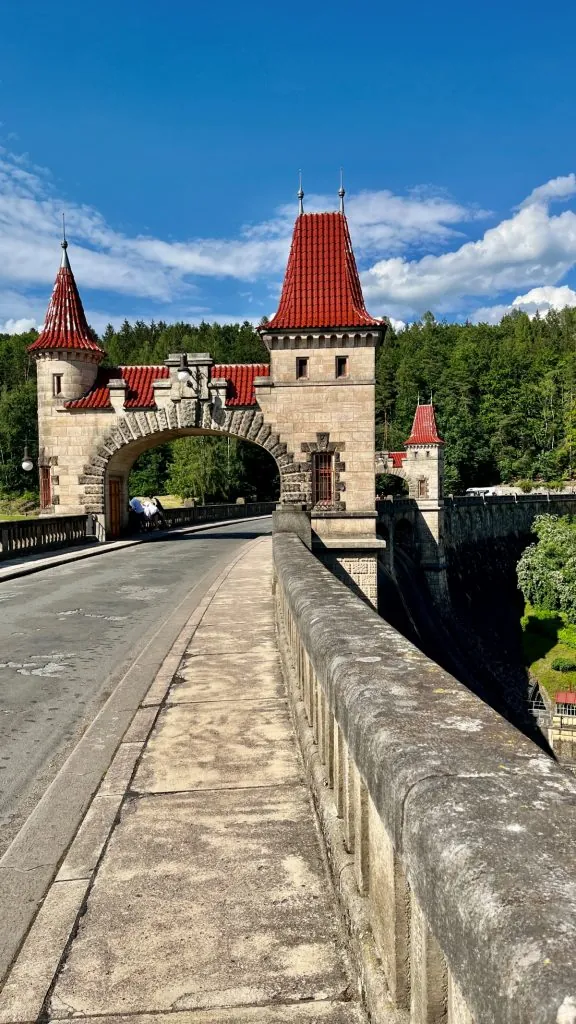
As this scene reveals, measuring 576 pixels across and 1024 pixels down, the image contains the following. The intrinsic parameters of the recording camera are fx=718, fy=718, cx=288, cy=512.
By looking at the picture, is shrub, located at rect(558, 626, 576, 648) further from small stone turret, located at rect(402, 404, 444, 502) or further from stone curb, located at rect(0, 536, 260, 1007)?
stone curb, located at rect(0, 536, 260, 1007)

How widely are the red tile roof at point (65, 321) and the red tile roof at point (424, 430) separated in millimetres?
26924

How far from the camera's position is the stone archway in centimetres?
2342

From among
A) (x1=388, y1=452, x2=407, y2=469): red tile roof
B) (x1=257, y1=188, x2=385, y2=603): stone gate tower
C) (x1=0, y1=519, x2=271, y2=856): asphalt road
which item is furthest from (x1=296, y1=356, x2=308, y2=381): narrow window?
(x1=388, y1=452, x2=407, y2=469): red tile roof

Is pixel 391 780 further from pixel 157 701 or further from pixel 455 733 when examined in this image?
pixel 157 701

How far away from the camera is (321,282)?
2345 centimetres

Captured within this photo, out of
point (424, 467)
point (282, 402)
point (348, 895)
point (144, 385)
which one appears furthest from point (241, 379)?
point (424, 467)

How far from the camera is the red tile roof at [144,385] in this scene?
2502 centimetres

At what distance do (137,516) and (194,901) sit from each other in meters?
30.0

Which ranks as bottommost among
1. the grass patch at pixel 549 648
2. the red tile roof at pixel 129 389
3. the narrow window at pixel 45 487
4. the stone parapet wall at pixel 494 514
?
the grass patch at pixel 549 648

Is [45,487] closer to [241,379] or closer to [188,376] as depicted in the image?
[188,376]

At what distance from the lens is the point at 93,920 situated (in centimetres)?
295

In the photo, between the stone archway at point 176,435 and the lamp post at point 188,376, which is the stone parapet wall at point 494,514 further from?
the lamp post at point 188,376

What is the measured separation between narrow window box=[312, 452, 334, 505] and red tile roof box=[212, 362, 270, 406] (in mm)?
3116

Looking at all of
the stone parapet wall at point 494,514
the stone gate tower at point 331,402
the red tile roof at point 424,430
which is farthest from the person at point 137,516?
the stone parapet wall at point 494,514
